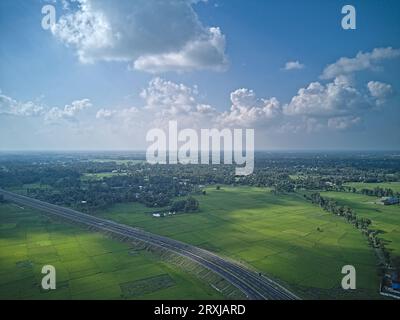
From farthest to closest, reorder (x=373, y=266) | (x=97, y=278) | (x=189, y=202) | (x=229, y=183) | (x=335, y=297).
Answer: (x=229, y=183), (x=189, y=202), (x=373, y=266), (x=97, y=278), (x=335, y=297)

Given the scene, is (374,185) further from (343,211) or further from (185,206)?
(185,206)

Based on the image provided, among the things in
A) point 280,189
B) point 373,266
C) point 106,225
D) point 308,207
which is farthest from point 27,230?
point 280,189

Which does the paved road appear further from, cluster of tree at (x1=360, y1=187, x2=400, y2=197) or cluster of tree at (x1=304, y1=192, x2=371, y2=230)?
cluster of tree at (x1=360, y1=187, x2=400, y2=197)

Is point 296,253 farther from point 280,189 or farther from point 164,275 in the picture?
point 280,189

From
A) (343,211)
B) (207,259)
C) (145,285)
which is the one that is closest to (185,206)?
(207,259)

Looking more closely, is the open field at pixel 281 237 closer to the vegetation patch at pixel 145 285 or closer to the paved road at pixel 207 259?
the paved road at pixel 207 259

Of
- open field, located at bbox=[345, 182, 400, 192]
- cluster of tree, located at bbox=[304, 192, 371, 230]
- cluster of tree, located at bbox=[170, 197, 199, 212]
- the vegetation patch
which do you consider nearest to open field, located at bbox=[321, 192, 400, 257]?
cluster of tree, located at bbox=[304, 192, 371, 230]
